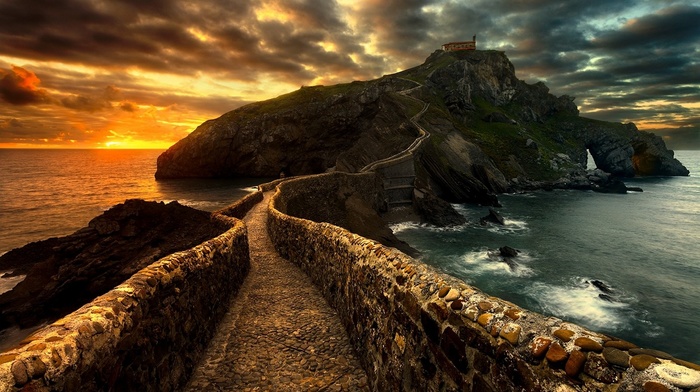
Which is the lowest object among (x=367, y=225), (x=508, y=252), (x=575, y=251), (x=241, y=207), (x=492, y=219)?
(x=575, y=251)

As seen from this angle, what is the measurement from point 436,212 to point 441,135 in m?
37.8

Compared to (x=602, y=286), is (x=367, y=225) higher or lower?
higher

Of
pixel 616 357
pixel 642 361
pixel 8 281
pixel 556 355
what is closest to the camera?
pixel 642 361

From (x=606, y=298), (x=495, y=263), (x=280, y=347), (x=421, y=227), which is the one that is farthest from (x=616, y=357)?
(x=421, y=227)

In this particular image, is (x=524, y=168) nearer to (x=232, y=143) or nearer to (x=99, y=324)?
(x=232, y=143)

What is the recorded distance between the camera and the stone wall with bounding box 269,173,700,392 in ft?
9.50

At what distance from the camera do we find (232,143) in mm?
112750

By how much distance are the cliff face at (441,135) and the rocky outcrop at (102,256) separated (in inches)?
1393

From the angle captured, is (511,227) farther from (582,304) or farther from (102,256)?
(102,256)

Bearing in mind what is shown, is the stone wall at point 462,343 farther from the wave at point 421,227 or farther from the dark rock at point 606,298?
the wave at point 421,227

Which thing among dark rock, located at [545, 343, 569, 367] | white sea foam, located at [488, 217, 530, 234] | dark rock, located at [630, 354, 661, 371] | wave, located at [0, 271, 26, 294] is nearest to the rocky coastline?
wave, located at [0, 271, 26, 294]

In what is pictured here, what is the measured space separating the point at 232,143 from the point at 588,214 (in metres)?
98.8

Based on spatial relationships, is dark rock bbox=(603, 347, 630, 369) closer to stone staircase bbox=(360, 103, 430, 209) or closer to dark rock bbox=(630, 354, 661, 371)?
dark rock bbox=(630, 354, 661, 371)

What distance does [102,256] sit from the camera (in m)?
23.5
